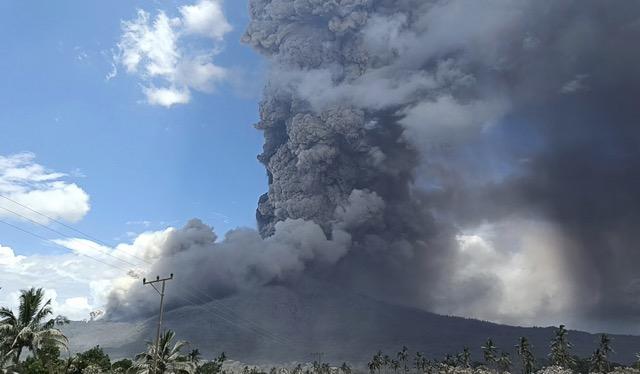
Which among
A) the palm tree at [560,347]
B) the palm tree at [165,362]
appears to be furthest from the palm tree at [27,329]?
the palm tree at [560,347]

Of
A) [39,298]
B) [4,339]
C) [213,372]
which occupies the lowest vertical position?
[213,372]

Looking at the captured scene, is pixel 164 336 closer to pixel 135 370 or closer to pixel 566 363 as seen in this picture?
A: pixel 135 370

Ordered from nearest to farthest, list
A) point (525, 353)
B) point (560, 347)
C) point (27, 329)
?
point (27, 329)
point (560, 347)
point (525, 353)

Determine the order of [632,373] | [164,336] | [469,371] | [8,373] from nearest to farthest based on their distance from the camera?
[8,373] < [164,336] < [632,373] < [469,371]

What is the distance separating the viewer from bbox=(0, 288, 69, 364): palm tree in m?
47.9

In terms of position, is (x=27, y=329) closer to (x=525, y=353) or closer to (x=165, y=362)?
(x=165, y=362)

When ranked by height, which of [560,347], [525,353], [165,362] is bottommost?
[165,362]

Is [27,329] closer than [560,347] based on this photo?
Yes

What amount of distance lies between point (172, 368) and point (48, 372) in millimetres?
12673

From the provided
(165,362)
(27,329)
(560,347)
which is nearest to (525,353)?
(560,347)

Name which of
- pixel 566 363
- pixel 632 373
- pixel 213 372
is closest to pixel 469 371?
pixel 566 363

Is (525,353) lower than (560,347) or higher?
lower

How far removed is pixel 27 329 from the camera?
158ft

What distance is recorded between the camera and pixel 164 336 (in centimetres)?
6038
